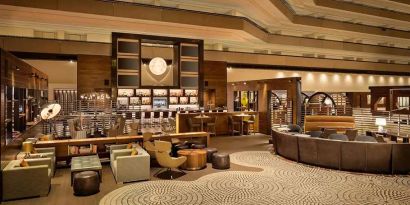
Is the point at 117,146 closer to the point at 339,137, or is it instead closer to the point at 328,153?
the point at 328,153

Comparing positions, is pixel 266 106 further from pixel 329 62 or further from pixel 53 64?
pixel 53 64

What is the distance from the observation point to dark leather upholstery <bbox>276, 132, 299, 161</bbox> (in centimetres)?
787

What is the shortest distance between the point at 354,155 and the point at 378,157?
0.49 metres

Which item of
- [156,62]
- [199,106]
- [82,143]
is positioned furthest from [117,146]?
[199,106]

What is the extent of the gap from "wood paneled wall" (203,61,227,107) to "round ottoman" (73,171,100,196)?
8.85 meters

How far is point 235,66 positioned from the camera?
48.3 ft

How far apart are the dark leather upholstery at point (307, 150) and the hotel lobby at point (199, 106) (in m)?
0.04

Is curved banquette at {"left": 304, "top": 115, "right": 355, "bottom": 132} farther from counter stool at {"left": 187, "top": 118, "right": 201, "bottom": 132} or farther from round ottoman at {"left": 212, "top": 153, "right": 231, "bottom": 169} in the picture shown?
round ottoman at {"left": 212, "top": 153, "right": 231, "bottom": 169}

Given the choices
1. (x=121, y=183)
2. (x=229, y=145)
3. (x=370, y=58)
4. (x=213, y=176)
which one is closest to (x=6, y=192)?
(x=121, y=183)

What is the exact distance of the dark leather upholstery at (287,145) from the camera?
310 inches

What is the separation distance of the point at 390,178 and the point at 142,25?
27.9ft

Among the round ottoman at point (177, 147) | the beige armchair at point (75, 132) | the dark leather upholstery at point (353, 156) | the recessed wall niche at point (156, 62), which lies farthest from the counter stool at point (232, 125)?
the dark leather upholstery at point (353, 156)

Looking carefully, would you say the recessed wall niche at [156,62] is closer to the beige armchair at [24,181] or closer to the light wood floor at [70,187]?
the light wood floor at [70,187]

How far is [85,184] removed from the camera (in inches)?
211
